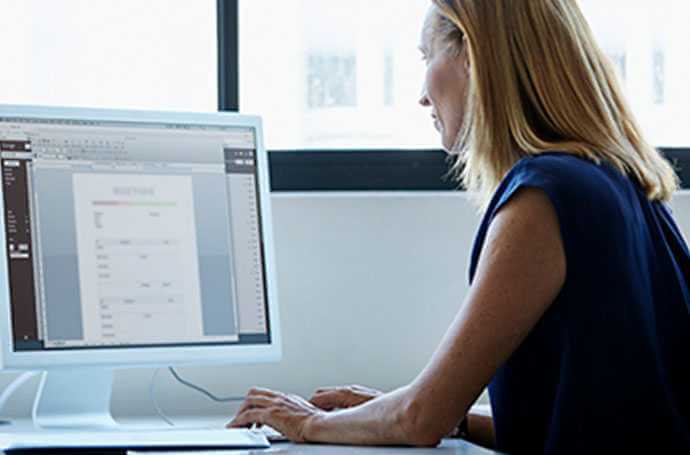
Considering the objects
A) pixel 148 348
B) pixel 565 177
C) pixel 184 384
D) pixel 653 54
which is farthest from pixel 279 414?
pixel 653 54

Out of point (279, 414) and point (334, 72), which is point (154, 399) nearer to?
point (279, 414)

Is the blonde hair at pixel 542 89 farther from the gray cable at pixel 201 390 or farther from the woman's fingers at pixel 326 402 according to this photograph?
the gray cable at pixel 201 390

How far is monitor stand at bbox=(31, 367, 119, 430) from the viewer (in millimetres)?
1669

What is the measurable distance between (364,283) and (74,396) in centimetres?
67

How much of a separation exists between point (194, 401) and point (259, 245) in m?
0.44

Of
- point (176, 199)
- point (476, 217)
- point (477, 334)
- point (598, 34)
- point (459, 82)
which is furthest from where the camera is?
point (598, 34)

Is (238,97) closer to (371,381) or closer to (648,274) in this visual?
(371,381)

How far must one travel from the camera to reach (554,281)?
4.24ft

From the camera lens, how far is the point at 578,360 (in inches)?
51.3

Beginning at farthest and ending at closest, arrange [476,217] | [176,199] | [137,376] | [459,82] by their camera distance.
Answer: [476,217] < [137,376] < [176,199] < [459,82]

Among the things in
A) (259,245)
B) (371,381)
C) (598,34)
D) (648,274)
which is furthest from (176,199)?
(598,34)

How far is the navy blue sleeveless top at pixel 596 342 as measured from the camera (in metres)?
1.30

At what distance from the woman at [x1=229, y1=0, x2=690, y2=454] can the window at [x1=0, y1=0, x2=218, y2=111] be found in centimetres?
87

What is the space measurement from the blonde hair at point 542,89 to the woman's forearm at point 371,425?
369 mm
